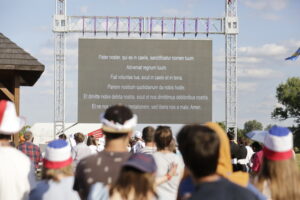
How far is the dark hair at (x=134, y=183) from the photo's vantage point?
3.77 meters

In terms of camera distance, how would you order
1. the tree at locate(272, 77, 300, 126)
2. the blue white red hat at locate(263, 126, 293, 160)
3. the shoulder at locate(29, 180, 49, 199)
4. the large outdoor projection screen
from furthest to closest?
1. the tree at locate(272, 77, 300, 126)
2. the large outdoor projection screen
3. the shoulder at locate(29, 180, 49, 199)
4. the blue white red hat at locate(263, 126, 293, 160)

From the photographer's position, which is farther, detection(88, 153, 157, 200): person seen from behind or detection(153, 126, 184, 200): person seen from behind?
detection(153, 126, 184, 200): person seen from behind

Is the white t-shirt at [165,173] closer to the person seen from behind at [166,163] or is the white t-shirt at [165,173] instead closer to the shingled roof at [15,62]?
the person seen from behind at [166,163]

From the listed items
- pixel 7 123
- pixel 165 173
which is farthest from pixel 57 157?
pixel 165 173

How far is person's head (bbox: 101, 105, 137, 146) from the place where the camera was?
4324 millimetres

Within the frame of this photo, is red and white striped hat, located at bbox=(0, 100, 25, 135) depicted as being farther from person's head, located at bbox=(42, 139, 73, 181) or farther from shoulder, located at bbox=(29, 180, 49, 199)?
shoulder, located at bbox=(29, 180, 49, 199)

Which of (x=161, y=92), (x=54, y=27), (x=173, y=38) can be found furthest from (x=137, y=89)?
(x=54, y=27)

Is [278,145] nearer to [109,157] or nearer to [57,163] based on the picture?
[109,157]

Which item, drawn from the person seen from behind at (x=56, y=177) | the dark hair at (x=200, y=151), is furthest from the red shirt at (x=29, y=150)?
the dark hair at (x=200, y=151)

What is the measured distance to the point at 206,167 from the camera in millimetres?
3137

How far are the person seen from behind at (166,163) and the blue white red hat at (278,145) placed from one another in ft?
6.51

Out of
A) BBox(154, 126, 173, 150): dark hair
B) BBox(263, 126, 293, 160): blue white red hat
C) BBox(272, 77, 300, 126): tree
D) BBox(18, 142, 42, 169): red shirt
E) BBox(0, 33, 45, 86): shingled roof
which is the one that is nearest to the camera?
BBox(263, 126, 293, 160): blue white red hat

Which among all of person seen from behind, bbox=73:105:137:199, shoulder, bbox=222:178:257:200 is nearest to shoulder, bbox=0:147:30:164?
person seen from behind, bbox=73:105:137:199

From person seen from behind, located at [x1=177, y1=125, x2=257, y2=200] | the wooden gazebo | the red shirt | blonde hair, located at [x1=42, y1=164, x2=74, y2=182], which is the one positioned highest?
the wooden gazebo
